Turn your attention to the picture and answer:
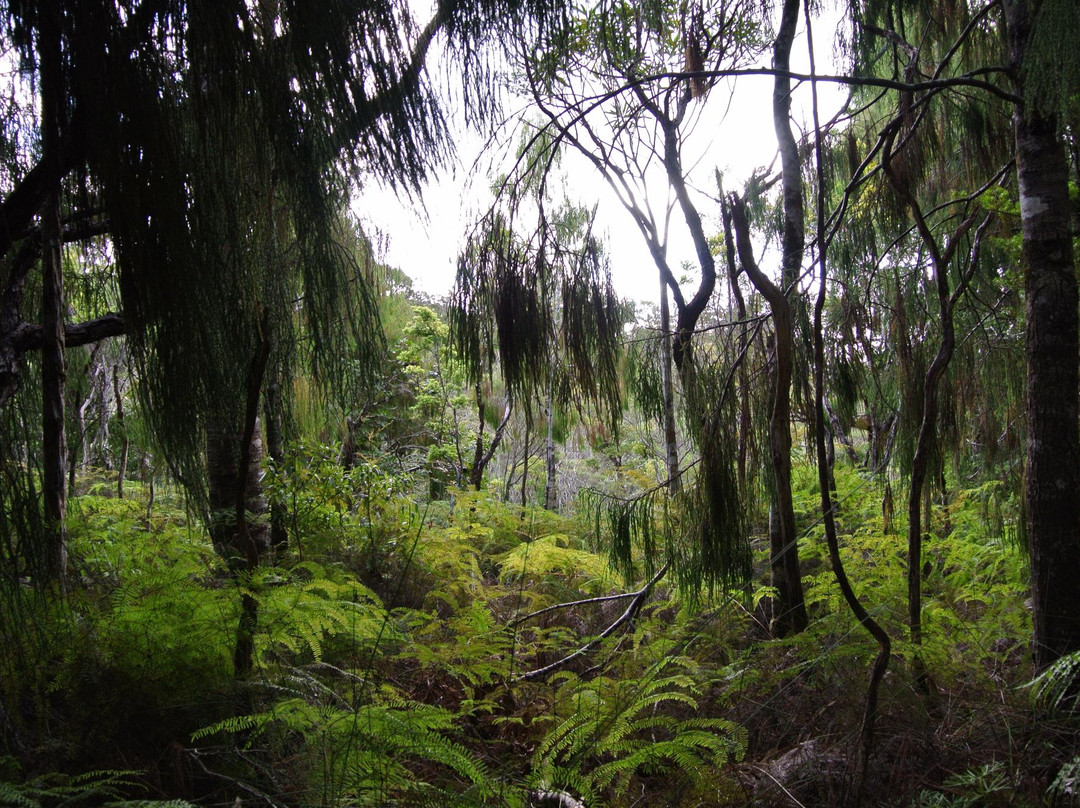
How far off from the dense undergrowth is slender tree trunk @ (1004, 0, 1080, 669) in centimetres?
23

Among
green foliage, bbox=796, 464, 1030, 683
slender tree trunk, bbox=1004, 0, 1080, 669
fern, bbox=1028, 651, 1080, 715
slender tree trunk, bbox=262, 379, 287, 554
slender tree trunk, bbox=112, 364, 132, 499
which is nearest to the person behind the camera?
fern, bbox=1028, 651, 1080, 715

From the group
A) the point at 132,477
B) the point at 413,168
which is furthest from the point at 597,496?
the point at 132,477

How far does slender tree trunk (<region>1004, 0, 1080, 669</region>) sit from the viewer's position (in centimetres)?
184

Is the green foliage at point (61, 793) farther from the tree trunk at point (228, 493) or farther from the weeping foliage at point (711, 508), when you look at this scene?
the weeping foliage at point (711, 508)

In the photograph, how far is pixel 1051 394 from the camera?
186 cm

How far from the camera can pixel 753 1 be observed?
10.9ft

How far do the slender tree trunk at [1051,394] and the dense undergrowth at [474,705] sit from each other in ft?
0.75

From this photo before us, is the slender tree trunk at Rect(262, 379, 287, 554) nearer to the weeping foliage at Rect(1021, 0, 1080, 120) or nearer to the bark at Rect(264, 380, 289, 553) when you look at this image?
the bark at Rect(264, 380, 289, 553)

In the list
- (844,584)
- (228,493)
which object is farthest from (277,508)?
(844,584)

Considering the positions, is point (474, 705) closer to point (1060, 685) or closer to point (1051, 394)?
point (1060, 685)

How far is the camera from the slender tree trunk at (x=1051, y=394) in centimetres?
184

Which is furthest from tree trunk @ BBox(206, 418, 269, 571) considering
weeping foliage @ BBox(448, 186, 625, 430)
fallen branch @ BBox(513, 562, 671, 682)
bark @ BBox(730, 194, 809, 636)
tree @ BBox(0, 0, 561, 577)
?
bark @ BBox(730, 194, 809, 636)

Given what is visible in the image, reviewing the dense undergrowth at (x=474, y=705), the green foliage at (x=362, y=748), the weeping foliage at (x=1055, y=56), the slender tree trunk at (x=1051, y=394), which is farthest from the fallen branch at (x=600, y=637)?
the weeping foliage at (x=1055, y=56)

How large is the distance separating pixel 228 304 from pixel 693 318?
1901 mm
